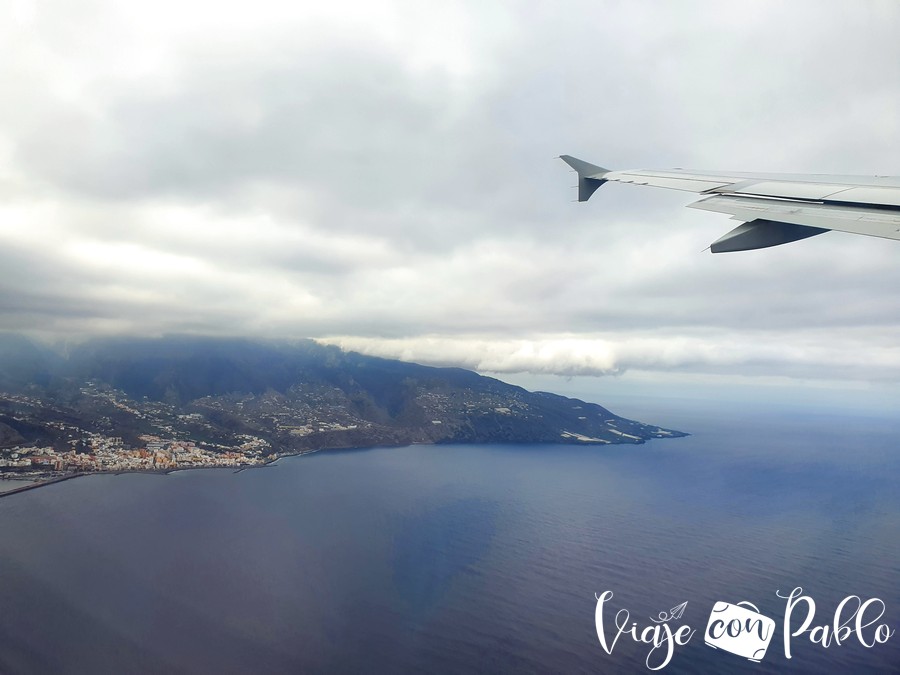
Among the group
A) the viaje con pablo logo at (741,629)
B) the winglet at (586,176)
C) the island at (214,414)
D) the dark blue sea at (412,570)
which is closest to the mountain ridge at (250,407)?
the island at (214,414)

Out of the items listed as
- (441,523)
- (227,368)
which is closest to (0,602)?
(441,523)

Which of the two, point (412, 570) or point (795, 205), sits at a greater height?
point (795, 205)

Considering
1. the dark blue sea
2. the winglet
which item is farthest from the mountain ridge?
the winglet

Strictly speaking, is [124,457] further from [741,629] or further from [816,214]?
[816,214]

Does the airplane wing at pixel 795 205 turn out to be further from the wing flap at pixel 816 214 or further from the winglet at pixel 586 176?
the winglet at pixel 586 176

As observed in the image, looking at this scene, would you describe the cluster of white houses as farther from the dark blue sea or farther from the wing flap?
the wing flap

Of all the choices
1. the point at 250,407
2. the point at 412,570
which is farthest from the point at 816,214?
the point at 250,407
